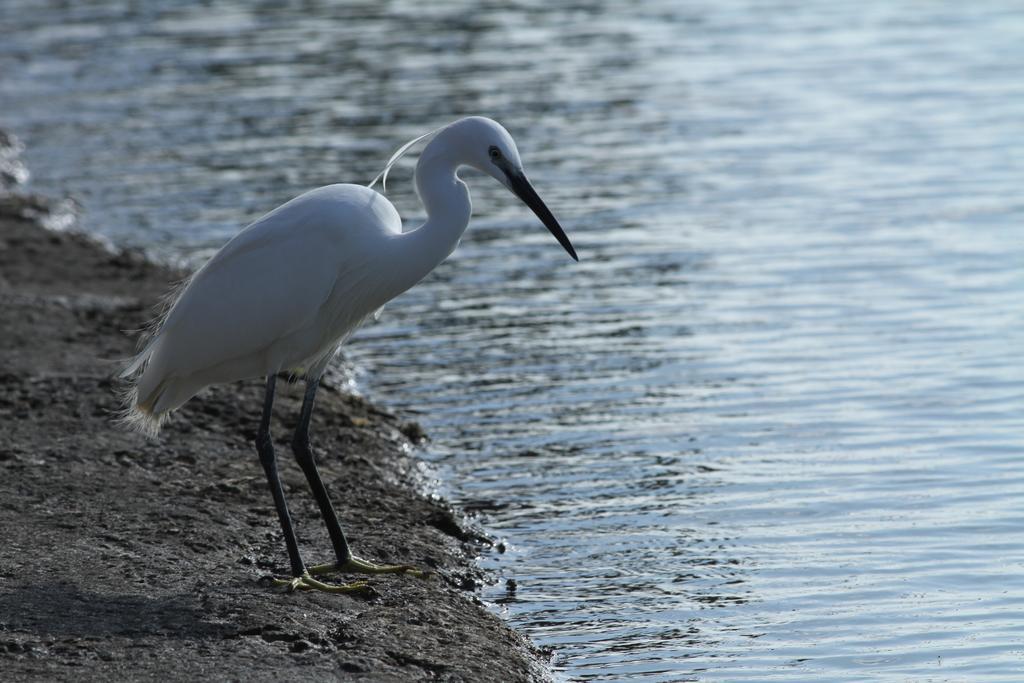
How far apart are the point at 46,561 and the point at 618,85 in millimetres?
13663

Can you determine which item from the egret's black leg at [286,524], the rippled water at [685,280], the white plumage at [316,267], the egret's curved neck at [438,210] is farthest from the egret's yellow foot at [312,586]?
the egret's curved neck at [438,210]

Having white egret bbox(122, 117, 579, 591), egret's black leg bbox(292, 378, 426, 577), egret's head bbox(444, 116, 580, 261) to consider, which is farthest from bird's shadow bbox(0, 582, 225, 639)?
egret's head bbox(444, 116, 580, 261)

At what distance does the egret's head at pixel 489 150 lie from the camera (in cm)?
654

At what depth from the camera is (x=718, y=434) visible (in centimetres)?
884

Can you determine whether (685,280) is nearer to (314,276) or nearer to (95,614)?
(314,276)

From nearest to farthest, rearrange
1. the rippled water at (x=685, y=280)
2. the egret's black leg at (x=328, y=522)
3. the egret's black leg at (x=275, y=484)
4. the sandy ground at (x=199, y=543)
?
the sandy ground at (x=199, y=543), the egret's black leg at (x=275, y=484), the egret's black leg at (x=328, y=522), the rippled water at (x=685, y=280)

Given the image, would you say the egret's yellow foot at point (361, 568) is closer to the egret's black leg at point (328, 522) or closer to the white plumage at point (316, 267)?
the egret's black leg at point (328, 522)

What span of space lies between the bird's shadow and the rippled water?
1581 millimetres

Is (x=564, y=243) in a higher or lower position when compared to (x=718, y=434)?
higher

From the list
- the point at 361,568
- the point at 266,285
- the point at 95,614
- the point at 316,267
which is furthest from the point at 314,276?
the point at 95,614

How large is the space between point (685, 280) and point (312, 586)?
20.3ft

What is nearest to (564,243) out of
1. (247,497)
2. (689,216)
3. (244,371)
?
(244,371)

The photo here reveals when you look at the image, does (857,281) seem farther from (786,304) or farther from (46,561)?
(46,561)

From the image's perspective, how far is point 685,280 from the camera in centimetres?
1185
